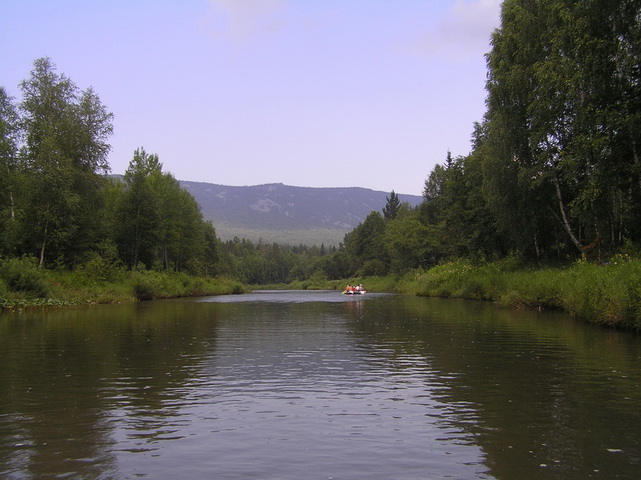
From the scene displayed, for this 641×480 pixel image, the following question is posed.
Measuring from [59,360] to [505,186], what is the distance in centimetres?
2899

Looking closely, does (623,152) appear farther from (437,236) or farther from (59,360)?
(437,236)

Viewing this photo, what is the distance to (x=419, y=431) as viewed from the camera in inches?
301

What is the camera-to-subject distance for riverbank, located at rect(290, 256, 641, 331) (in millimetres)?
18125

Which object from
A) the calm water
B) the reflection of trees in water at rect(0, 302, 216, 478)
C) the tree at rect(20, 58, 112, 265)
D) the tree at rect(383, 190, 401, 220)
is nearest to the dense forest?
the tree at rect(20, 58, 112, 265)

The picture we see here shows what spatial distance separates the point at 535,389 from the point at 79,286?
132 feet

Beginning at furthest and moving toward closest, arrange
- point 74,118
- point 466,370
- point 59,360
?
1. point 74,118
2. point 59,360
3. point 466,370

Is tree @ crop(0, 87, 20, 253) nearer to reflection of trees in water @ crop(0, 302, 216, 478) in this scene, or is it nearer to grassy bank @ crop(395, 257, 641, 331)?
reflection of trees in water @ crop(0, 302, 216, 478)

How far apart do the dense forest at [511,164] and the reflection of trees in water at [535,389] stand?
958 cm

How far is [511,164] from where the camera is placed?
112 ft

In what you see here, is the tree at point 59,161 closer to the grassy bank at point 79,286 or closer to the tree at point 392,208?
the grassy bank at point 79,286

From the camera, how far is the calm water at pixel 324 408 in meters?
6.29

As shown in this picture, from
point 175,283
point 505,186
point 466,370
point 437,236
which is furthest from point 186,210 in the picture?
point 466,370

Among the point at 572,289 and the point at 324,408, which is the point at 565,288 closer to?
the point at 572,289

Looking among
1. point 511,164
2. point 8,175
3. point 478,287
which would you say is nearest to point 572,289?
point 511,164
